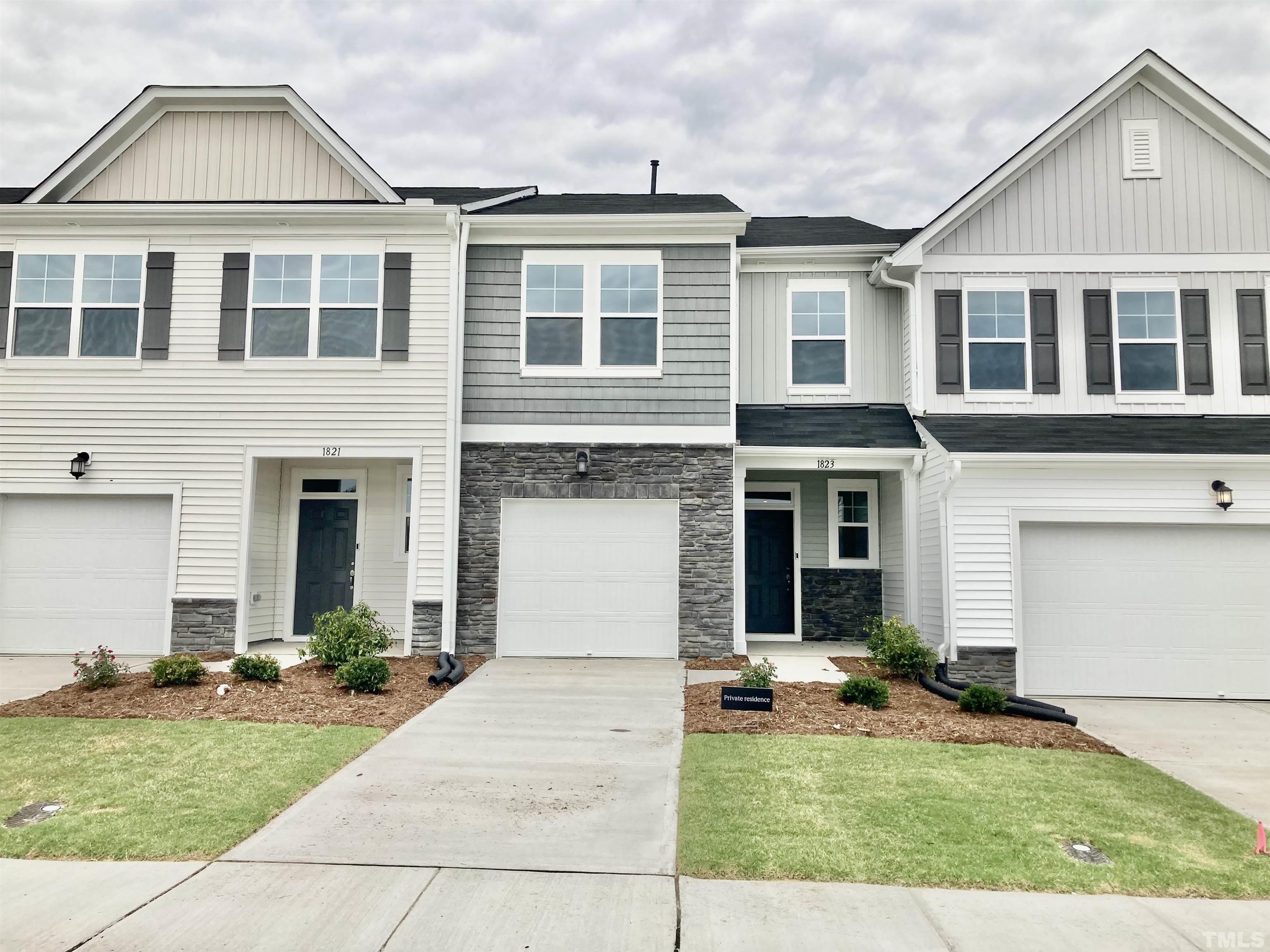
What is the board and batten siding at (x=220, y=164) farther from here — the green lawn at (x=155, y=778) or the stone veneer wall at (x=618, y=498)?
the green lawn at (x=155, y=778)

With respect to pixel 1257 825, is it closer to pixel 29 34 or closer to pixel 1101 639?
pixel 1101 639

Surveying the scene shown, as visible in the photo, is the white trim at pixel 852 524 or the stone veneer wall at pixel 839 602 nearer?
the stone veneer wall at pixel 839 602

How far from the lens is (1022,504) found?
10.3 meters

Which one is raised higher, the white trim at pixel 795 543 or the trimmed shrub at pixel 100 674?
the white trim at pixel 795 543

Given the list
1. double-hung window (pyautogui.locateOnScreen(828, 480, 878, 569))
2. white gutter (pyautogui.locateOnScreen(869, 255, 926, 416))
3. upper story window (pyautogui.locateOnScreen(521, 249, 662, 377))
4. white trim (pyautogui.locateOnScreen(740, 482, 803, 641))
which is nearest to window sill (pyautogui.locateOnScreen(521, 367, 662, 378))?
upper story window (pyautogui.locateOnScreen(521, 249, 662, 377))

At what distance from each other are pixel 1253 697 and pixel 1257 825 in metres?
5.96

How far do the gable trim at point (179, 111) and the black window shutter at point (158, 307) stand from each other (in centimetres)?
171

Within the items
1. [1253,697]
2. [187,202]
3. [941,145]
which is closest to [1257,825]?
[1253,697]

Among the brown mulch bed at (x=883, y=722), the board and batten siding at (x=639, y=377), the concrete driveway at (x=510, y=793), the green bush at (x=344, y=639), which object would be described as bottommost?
the concrete driveway at (x=510, y=793)

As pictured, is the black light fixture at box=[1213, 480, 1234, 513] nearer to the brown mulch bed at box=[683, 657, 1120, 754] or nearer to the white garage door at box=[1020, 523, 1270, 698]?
the white garage door at box=[1020, 523, 1270, 698]

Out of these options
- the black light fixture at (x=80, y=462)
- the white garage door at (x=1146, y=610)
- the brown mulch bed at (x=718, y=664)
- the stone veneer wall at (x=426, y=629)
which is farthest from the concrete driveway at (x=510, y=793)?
the black light fixture at (x=80, y=462)

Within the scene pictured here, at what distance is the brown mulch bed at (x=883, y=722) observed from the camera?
7508mm

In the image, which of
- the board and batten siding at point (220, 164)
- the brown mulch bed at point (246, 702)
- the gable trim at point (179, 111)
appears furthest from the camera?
the board and batten siding at point (220, 164)

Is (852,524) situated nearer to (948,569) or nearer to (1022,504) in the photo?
(948,569)
